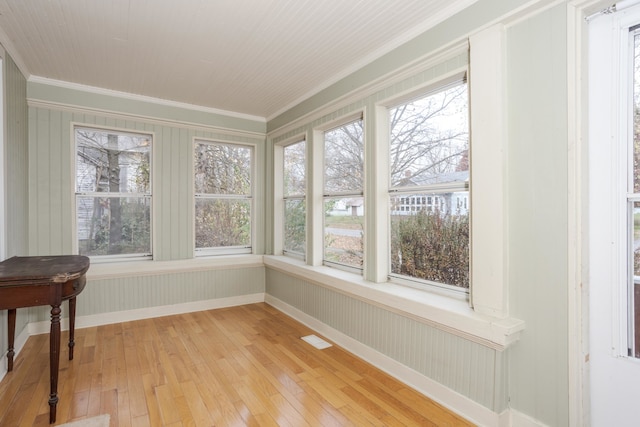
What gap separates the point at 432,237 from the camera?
2.38 metres

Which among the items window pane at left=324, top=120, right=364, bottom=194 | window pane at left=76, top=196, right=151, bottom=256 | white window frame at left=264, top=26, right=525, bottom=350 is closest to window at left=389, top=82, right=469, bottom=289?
white window frame at left=264, top=26, right=525, bottom=350

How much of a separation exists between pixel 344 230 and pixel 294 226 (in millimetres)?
1025

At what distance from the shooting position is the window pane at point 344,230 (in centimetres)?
312

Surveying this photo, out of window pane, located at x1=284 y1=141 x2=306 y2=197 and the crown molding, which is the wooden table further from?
window pane, located at x1=284 y1=141 x2=306 y2=197

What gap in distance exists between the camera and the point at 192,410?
2.06 m

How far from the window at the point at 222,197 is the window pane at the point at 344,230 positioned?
147cm

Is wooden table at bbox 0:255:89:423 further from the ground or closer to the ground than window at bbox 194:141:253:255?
closer to the ground

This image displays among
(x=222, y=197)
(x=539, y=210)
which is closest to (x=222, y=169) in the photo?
(x=222, y=197)

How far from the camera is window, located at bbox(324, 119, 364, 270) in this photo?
3090mm

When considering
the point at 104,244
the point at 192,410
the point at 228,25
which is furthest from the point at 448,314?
the point at 104,244

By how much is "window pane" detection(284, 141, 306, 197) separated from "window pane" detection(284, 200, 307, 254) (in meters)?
0.16

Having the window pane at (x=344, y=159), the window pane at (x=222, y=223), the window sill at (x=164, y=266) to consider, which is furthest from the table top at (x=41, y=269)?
the window pane at (x=344, y=159)

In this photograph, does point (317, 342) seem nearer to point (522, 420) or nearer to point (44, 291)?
point (522, 420)

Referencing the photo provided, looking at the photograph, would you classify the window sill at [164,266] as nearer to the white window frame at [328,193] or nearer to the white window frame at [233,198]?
the white window frame at [233,198]
